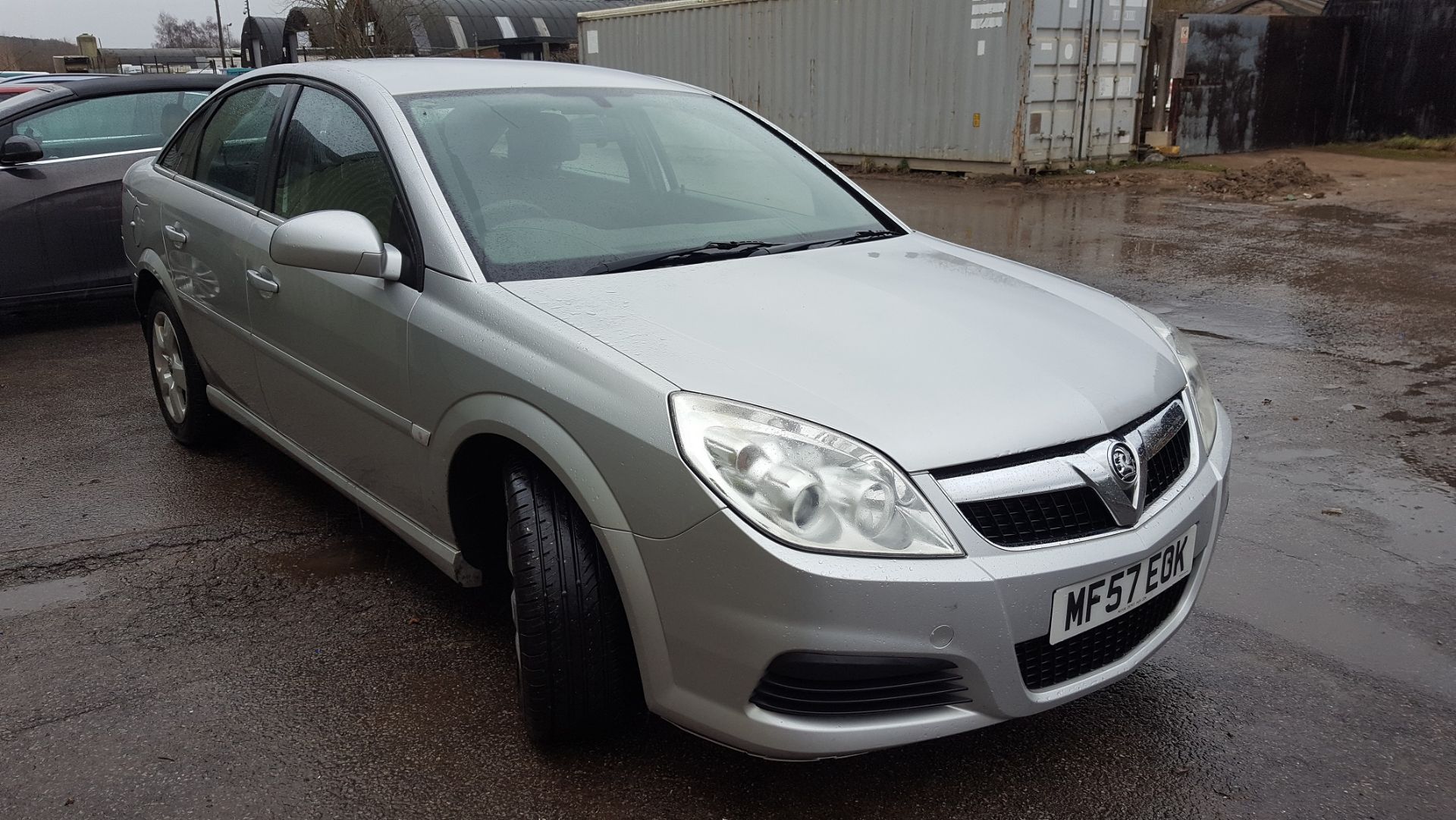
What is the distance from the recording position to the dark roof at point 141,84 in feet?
23.4

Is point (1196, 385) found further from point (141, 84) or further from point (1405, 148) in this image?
point (1405, 148)

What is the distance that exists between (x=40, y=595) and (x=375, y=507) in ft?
3.84

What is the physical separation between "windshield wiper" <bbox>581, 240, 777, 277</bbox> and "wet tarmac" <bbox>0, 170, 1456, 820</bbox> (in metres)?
1.09

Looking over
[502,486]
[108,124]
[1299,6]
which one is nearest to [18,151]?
[108,124]

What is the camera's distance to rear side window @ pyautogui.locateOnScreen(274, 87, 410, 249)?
3.11 meters

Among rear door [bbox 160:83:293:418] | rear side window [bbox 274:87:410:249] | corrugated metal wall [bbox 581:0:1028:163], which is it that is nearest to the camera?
rear side window [bbox 274:87:410:249]

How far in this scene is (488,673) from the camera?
3.00 metres

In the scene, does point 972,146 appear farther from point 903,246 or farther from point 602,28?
point 903,246

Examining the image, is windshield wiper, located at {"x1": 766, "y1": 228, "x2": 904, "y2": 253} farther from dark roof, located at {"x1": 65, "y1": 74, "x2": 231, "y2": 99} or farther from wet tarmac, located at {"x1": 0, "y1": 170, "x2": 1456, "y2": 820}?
dark roof, located at {"x1": 65, "y1": 74, "x2": 231, "y2": 99}

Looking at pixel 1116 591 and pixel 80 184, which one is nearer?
pixel 1116 591

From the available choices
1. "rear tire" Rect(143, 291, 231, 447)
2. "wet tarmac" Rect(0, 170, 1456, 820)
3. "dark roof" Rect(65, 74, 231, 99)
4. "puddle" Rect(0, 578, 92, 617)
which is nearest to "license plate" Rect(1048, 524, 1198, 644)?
"wet tarmac" Rect(0, 170, 1456, 820)

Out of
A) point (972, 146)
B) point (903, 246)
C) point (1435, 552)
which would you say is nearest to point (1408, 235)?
point (972, 146)

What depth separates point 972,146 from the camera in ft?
50.4

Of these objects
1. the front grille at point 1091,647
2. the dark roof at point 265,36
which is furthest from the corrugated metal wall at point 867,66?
the dark roof at point 265,36
